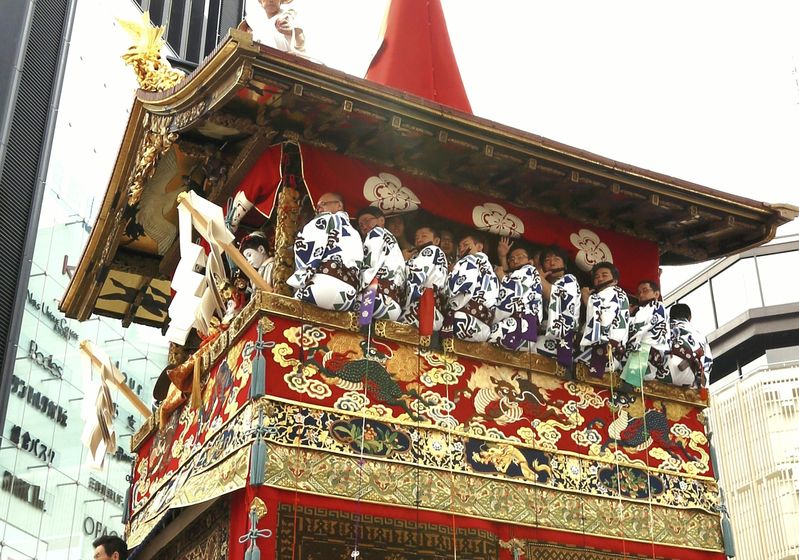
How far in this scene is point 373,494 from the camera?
29.1 feet

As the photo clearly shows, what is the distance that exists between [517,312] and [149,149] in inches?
147

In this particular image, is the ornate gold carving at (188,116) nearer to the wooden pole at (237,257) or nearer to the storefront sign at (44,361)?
the wooden pole at (237,257)

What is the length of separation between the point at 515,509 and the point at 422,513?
2.86 ft

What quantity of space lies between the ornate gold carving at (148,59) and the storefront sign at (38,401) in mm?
17401

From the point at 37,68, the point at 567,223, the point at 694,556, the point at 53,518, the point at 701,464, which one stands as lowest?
the point at 694,556

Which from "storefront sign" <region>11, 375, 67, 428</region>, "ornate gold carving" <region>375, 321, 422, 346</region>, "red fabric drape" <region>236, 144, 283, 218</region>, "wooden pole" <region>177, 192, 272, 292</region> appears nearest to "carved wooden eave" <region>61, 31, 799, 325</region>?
"red fabric drape" <region>236, 144, 283, 218</region>

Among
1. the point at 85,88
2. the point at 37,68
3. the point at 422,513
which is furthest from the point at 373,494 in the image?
the point at 85,88

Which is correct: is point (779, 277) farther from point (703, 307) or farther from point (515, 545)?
point (515, 545)

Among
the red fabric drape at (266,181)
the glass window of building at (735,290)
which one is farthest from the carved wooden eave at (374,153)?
the glass window of building at (735,290)

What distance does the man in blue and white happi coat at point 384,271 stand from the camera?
9383mm

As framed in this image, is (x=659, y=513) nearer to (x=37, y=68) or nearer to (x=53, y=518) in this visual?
(x=53, y=518)

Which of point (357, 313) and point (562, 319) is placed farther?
point (562, 319)

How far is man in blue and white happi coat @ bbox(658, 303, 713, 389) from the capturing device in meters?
10.6

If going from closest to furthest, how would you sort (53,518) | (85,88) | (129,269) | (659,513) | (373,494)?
(373,494) → (659,513) → (129,269) → (53,518) → (85,88)
